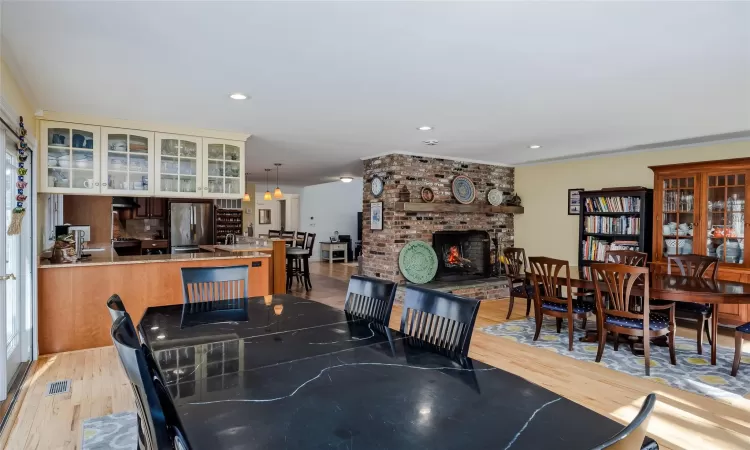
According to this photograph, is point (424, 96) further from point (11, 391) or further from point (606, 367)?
point (11, 391)

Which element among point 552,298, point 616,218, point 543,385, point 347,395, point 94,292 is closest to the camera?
point 347,395

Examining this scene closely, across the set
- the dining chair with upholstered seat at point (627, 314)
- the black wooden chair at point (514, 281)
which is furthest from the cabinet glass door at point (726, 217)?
the black wooden chair at point (514, 281)

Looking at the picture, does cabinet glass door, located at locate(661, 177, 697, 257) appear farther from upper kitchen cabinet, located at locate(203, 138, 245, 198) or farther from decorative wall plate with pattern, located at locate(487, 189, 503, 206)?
upper kitchen cabinet, located at locate(203, 138, 245, 198)

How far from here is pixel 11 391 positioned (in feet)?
9.37

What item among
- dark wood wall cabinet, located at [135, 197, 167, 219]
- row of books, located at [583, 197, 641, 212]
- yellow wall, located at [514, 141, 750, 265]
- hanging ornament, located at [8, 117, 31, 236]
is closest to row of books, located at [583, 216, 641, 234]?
row of books, located at [583, 197, 641, 212]

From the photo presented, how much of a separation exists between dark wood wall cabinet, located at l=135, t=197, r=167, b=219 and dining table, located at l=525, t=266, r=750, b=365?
615cm

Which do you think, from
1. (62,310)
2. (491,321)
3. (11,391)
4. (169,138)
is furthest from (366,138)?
(11,391)

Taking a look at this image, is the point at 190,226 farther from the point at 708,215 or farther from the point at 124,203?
the point at 708,215

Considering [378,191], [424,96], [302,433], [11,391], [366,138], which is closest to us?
[302,433]

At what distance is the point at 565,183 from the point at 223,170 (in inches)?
201

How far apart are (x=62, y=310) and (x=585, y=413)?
4.24m

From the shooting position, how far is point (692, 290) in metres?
3.36

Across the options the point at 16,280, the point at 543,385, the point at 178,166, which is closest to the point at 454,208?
the point at 543,385

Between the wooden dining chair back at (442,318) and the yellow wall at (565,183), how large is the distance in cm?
517
